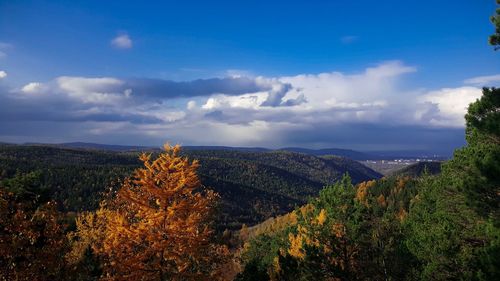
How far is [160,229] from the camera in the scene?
67.9ft

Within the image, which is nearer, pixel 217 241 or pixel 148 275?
pixel 148 275

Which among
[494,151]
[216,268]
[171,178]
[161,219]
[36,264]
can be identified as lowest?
[216,268]

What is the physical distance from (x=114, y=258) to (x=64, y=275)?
3.41 meters

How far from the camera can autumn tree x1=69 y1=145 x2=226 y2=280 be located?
20.0m

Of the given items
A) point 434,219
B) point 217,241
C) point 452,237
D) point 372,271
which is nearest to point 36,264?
point 217,241

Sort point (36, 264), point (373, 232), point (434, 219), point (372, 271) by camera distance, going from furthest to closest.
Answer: point (434, 219) < point (373, 232) < point (372, 271) < point (36, 264)

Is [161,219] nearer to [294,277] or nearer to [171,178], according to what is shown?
[171,178]

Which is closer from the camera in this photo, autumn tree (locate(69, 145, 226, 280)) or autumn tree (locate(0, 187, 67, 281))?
autumn tree (locate(0, 187, 67, 281))

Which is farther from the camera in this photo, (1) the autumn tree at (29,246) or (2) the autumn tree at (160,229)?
(2) the autumn tree at (160,229)

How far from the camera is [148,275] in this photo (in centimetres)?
2044

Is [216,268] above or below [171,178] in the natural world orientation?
below

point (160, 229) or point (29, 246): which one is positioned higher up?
point (160, 229)

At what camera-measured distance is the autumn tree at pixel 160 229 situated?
2005 cm

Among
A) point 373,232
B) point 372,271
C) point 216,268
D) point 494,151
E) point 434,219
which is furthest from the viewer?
point 434,219
